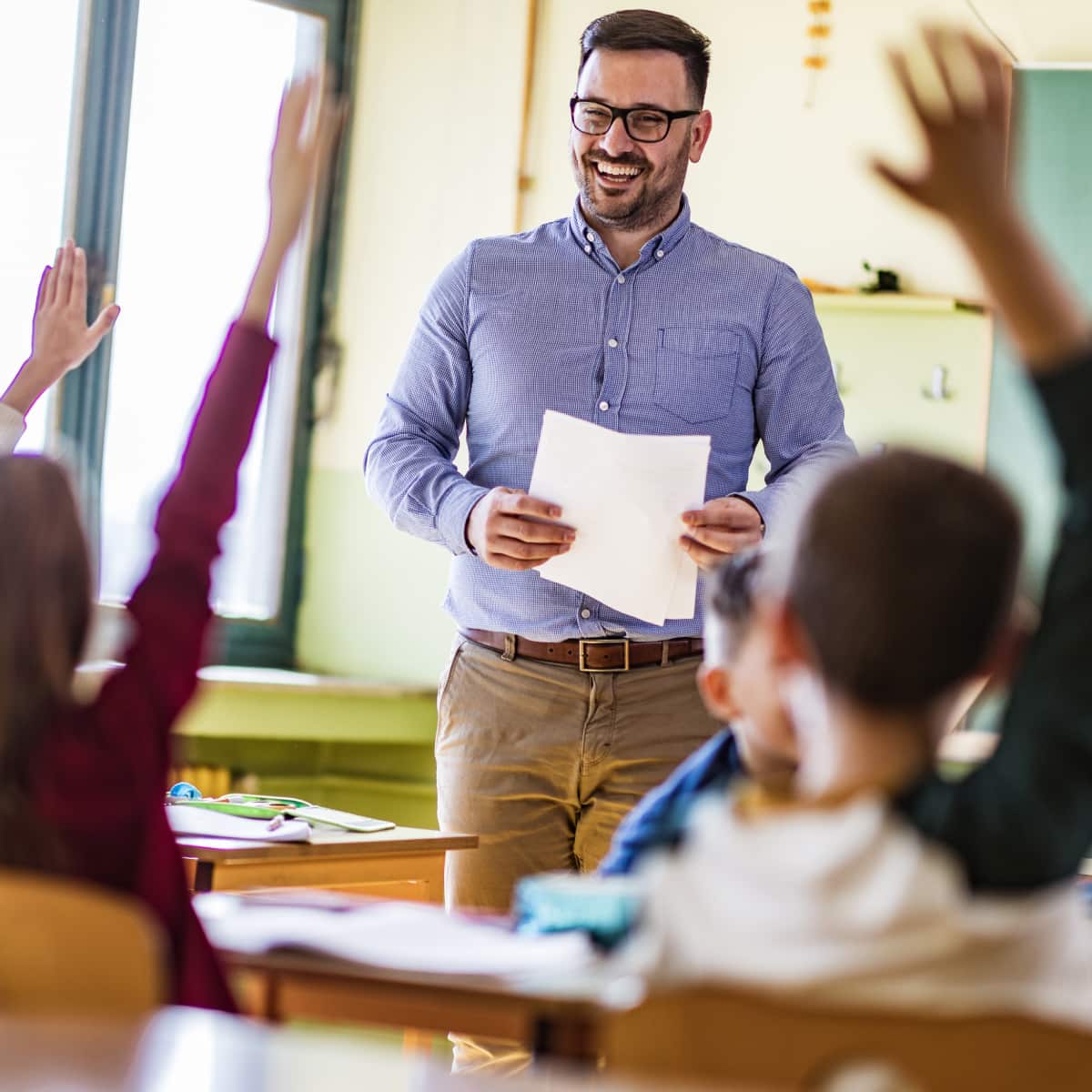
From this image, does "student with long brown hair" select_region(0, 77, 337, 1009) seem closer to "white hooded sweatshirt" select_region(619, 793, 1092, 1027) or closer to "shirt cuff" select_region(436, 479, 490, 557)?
"white hooded sweatshirt" select_region(619, 793, 1092, 1027)

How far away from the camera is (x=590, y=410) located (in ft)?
8.88

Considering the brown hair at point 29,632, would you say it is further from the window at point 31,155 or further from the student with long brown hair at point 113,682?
the window at point 31,155

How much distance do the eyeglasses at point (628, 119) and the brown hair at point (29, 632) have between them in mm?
1635

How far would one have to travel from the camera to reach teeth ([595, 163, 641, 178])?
2719mm

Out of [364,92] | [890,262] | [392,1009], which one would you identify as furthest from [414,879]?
[364,92]

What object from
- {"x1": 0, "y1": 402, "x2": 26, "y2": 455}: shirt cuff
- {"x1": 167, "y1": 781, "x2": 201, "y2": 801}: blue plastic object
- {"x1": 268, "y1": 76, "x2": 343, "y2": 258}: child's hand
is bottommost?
{"x1": 167, "y1": 781, "x2": 201, "y2": 801}: blue plastic object

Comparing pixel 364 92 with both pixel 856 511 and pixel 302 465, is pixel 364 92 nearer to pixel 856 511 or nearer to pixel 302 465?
pixel 302 465

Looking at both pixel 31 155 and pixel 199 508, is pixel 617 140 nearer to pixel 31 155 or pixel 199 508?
pixel 199 508

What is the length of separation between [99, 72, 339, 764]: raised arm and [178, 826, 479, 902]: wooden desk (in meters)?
0.81

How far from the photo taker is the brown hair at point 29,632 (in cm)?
124

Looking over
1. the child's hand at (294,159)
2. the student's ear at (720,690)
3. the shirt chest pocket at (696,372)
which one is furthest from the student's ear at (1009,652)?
the shirt chest pocket at (696,372)

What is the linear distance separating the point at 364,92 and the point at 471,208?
51 cm

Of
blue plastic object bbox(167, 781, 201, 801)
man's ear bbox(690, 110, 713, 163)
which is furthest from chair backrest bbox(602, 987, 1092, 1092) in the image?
man's ear bbox(690, 110, 713, 163)

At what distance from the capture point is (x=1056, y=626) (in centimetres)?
114
